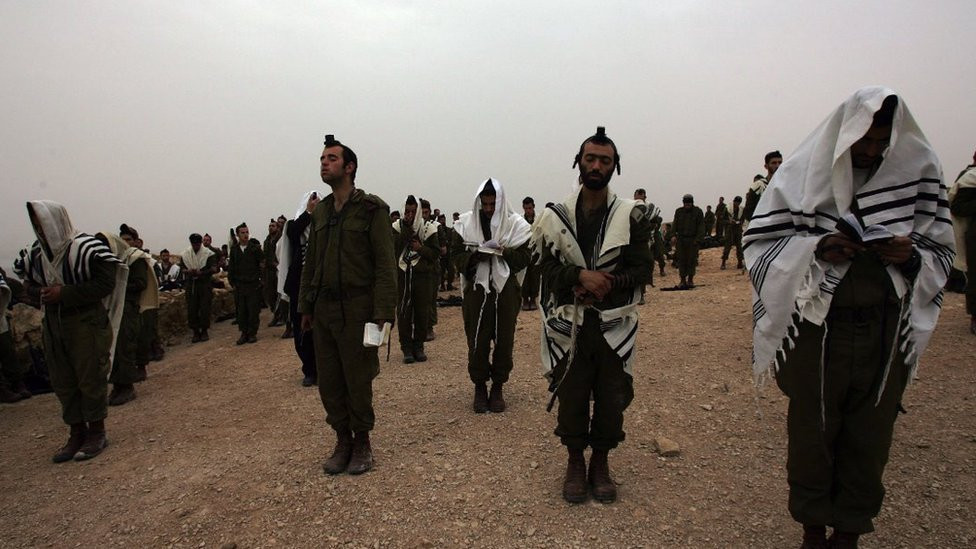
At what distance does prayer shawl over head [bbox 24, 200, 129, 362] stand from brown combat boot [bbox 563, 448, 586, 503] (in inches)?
158

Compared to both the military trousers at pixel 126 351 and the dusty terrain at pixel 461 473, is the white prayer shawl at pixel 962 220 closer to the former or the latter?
the dusty terrain at pixel 461 473

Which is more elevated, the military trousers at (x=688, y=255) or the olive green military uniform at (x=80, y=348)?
the military trousers at (x=688, y=255)

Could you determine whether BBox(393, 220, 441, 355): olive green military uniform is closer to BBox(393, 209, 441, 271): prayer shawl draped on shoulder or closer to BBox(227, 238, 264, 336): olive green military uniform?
BBox(393, 209, 441, 271): prayer shawl draped on shoulder

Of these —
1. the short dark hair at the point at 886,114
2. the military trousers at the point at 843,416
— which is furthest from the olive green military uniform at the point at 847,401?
the short dark hair at the point at 886,114

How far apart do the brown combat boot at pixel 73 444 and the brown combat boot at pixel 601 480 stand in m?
4.24

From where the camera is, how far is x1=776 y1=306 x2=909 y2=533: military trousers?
2.11 m

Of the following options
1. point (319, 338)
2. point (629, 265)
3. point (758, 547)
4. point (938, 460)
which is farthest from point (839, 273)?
point (319, 338)

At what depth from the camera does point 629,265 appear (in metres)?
2.89

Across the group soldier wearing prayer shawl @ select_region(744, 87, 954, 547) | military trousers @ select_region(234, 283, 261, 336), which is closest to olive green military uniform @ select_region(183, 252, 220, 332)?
military trousers @ select_region(234, 283, 261, 336)

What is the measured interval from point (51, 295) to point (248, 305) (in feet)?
17.8

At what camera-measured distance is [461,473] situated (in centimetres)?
349

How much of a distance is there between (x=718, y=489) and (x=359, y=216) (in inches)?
113

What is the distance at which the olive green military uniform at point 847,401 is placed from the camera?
2.10 meters

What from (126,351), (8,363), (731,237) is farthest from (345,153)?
(731,237)
